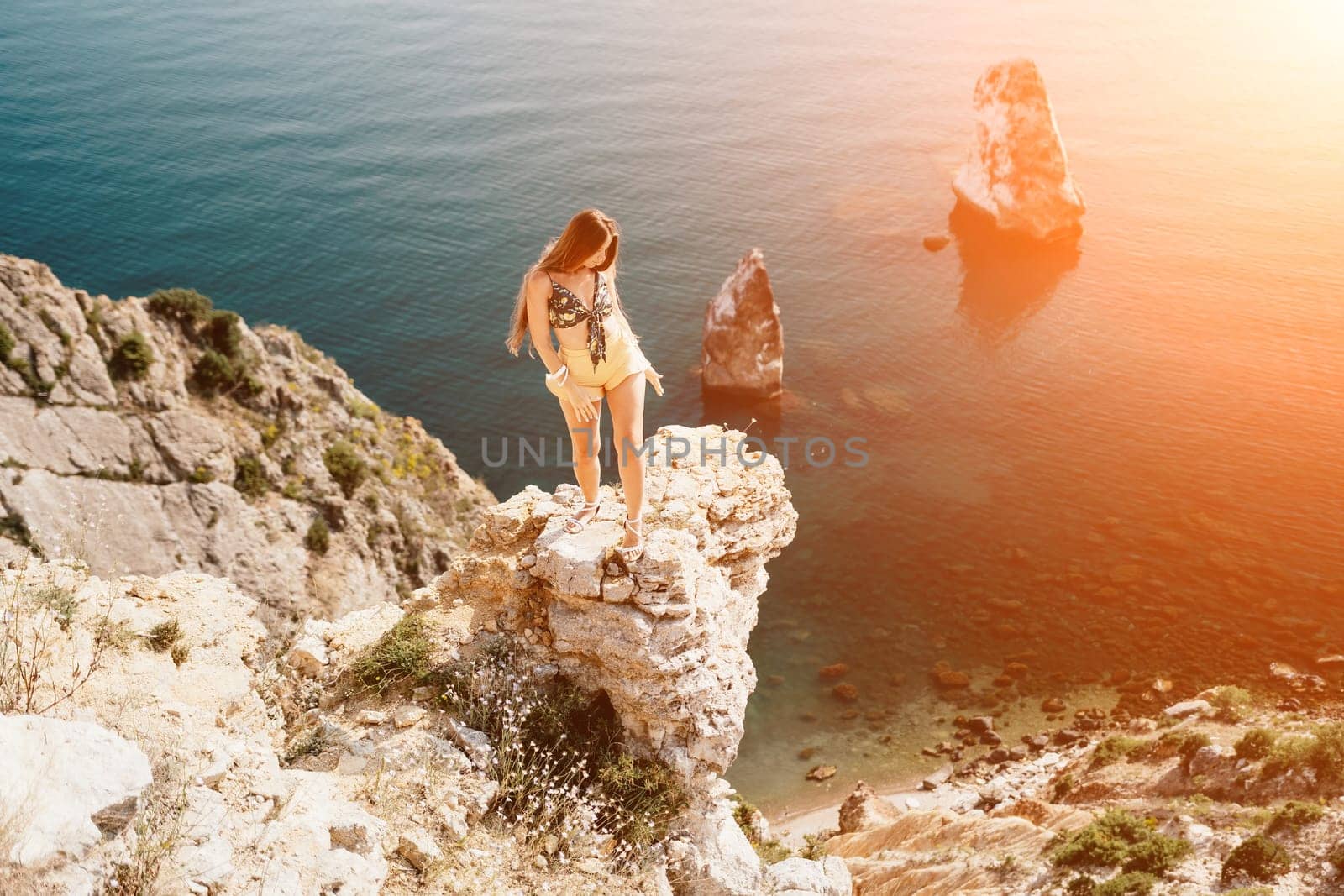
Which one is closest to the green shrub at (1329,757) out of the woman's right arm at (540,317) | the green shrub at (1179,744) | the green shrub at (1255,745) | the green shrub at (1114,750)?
the green shrub at (1255,745)

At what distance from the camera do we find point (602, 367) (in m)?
9.83

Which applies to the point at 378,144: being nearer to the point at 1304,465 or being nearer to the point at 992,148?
the point at 992,148

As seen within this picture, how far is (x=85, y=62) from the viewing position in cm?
9050

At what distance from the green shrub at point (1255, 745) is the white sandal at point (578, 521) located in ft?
68.7

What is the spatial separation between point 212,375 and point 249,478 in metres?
4.75

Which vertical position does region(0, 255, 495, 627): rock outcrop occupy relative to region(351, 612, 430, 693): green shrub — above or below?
below

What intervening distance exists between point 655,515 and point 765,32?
11879cm

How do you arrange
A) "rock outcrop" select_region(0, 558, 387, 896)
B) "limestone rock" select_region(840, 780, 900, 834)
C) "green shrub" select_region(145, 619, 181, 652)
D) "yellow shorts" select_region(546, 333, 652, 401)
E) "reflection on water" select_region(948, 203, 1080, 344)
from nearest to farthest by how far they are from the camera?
1. "rock outcrop" select_region(0, 558, 387, 896)
2. "yellow shorts" select_region(546, 333, 652, 401)
3. "green shrub" select_region(145, 619, 181, 652)
4. "limestone rock" select_region(840, 780, 900, 834)
5. "reflection on water" select_region(948, 203, 1080, 344)

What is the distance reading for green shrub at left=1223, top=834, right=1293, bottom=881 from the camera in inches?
703

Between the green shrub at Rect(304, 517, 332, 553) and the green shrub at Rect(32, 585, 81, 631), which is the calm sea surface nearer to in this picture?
the green shrub at Rect(304, 517, 332, 553)

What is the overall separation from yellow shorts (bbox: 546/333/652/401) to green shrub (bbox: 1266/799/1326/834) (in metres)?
18.1

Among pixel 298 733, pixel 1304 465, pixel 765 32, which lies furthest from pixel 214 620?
pixel 765 32

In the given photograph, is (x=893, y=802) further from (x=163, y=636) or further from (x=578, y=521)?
(x=163, y=636)

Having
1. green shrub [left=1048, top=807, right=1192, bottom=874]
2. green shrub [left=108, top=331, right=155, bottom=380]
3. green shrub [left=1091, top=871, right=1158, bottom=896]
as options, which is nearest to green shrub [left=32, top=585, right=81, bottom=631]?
green shrub [left=1091, top=871, right=1158, bottom=896]
